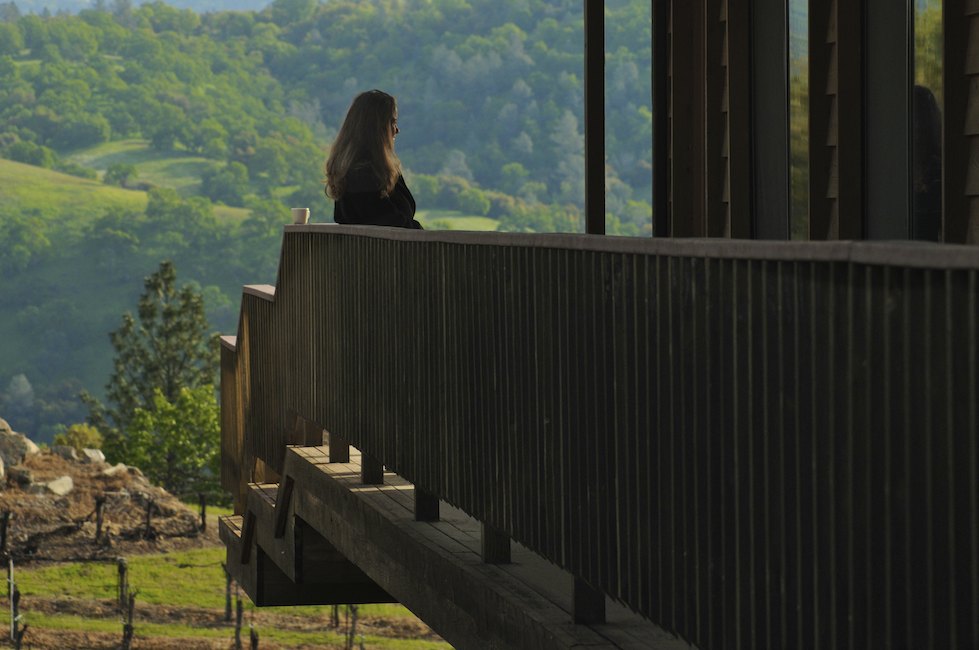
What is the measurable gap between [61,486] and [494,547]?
38.6 metres

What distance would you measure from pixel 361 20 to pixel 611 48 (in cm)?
3371

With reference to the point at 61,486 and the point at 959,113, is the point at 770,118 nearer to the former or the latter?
the point at 959,113

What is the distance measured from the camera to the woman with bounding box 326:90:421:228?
7.51 meters

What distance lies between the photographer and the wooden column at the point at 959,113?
19.0ft

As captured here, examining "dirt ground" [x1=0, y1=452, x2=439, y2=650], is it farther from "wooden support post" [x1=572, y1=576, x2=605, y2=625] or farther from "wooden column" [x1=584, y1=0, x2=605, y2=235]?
"wooden support post" [x1=572, y1=576, x2=605, y2=625]

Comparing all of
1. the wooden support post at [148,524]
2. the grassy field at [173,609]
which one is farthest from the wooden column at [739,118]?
the wooden support post at [148,524]

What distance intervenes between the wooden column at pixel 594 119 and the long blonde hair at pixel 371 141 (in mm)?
981

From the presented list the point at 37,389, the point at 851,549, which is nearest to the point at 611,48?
the point at 37,389

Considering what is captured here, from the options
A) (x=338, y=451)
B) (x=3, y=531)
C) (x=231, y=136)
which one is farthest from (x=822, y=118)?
(x=231, y=136)

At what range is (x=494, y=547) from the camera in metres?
5.40

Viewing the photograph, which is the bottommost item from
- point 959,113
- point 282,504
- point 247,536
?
point 247,536

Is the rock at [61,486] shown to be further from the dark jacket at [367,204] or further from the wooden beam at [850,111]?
the wooden beam at [850,111]

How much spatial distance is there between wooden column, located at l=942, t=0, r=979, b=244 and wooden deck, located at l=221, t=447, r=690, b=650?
6.82 feet

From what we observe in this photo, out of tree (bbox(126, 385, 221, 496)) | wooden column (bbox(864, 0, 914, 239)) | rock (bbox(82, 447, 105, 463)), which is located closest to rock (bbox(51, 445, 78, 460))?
rock (bbox(82, 447, 105, 463))
